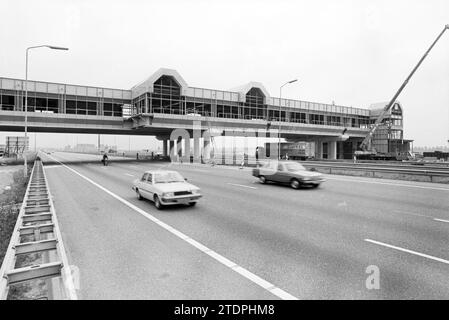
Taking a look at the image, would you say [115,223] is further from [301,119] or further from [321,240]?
[301,119]

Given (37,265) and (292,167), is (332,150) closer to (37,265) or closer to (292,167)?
(292,167)

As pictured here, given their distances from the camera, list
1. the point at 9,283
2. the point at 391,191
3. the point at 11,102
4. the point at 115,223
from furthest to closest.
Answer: the point at 11,102, the point at 391,191, the point at 115,223, the point at 9,283

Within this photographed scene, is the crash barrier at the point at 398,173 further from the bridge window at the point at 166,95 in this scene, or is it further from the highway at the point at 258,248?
the bridge window at the point at 166,95

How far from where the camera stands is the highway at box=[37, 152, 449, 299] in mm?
4535

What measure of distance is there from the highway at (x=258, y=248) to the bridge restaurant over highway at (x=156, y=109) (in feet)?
102

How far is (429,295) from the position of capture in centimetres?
432

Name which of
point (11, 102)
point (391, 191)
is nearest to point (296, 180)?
point (391, 191)

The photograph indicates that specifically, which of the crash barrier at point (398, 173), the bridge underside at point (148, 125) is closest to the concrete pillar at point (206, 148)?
the bridge underside at point (148, 125)

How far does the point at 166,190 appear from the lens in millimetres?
10164

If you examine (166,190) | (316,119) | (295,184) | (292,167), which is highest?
(316,119)

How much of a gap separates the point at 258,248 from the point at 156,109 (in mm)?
44101

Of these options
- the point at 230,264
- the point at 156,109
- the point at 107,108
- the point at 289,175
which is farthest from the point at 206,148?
the point at 230,264

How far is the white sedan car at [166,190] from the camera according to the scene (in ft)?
33.2

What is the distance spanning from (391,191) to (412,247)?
31.1 ft
